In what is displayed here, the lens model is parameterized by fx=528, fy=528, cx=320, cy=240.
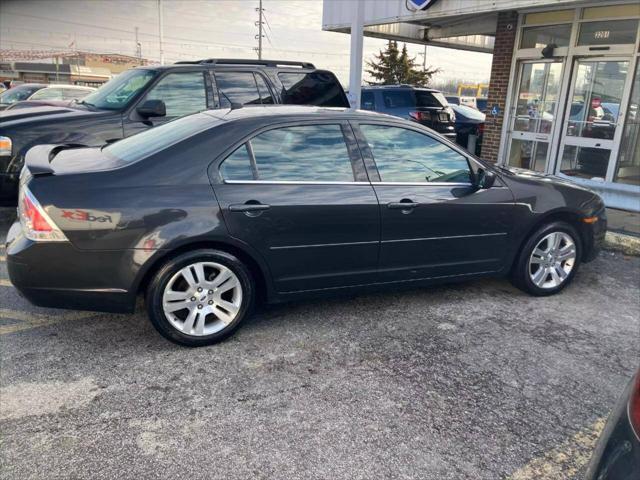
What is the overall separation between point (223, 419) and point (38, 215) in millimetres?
1642

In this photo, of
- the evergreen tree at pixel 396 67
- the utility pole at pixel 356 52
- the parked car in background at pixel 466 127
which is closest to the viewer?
the utility pole at pixel 356 52

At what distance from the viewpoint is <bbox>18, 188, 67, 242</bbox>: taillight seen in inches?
124

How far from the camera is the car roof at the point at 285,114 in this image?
3730 mm

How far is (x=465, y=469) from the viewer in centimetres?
253

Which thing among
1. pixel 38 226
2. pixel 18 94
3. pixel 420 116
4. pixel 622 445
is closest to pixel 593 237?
pixel 622 445

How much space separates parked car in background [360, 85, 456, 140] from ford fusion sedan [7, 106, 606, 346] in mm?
8581

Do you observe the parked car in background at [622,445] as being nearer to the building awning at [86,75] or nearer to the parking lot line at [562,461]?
the parking lot line at [562,461]

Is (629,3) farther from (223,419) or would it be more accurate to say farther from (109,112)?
(223,419)

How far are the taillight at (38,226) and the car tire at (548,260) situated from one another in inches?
141

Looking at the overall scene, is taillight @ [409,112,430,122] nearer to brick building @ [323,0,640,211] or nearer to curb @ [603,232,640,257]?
brick building @ [323,0,640,211]

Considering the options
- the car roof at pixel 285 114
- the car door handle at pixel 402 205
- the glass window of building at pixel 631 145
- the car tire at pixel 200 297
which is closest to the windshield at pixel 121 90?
the car roof at pixel 285 114

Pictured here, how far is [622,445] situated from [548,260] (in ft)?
11.0

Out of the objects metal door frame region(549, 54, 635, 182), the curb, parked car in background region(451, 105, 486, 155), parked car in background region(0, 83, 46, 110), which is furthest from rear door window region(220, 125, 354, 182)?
parked car in background region(0, 83, 46, 110)

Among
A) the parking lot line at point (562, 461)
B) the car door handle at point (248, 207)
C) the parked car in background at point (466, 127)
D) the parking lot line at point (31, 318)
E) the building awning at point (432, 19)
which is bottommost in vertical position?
the parking lot line at point (31, 318)
